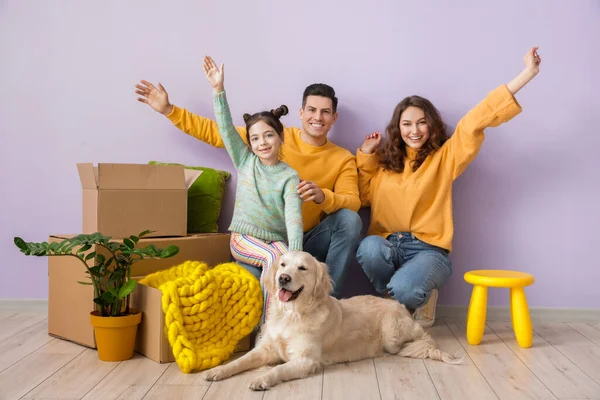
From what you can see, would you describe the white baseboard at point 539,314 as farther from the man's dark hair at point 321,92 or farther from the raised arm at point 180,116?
the raised arm at point 180,116

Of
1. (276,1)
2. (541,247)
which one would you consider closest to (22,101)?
(276,1)

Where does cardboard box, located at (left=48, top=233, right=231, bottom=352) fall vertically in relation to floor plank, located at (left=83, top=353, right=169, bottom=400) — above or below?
above

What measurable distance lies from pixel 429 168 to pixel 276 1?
1.09 metres

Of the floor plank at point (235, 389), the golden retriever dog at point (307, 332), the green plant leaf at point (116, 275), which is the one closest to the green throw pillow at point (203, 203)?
the green plant leaf at point (116, 275)

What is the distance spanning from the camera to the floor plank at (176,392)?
184 centimetres

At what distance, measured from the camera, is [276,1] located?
294 cm

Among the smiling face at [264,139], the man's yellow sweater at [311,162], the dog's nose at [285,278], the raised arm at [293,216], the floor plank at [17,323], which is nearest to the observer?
the dog's nose at [285,278]

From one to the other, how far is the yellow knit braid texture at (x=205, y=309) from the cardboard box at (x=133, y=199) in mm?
232

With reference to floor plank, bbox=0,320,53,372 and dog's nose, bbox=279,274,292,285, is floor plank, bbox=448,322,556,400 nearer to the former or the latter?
dog's nose, bbox=279,274,292,285

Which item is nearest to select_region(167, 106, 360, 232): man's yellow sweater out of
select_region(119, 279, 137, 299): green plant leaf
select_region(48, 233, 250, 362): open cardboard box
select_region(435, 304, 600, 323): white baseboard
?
select_region(48, 233, 250, 362): open cardboard box

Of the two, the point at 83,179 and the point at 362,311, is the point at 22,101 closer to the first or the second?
the point at 83,179

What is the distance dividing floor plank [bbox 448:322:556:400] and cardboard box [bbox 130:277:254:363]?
44.4 inches

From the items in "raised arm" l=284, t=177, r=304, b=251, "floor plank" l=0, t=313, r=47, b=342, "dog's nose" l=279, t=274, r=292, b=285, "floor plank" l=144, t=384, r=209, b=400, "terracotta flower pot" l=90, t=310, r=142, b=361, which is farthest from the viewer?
"floor plank" l=0, t=313, r=47, b=342

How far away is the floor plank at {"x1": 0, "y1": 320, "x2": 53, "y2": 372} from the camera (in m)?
2.22
